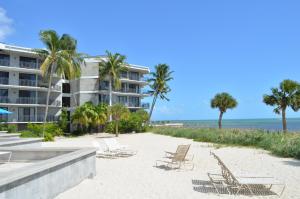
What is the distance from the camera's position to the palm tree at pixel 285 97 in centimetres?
3117

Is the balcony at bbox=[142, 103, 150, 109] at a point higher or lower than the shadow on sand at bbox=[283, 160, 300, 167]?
higher

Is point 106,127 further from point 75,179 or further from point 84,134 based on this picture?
point 75,179

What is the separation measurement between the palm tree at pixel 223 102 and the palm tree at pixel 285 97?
12.8m

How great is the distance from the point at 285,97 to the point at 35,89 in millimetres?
32772

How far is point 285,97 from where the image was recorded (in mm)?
31625

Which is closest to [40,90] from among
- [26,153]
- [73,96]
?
[73,96]

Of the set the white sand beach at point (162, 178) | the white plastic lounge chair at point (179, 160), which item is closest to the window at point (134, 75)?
the white sand beach at point (162, 178)

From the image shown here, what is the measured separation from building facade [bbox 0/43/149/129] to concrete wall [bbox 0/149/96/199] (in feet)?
114

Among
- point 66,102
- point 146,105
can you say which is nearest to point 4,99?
point 66,102

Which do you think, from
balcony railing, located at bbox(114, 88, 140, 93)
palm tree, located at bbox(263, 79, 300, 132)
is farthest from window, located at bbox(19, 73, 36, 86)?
palm tree, located at bbox(263, 79, 300, 132)

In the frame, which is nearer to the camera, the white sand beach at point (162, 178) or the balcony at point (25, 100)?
the white sand beach at point (162, 178)

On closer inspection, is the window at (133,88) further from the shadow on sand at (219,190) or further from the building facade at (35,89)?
the shadow on sand at (219,190)

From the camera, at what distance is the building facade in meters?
41.7

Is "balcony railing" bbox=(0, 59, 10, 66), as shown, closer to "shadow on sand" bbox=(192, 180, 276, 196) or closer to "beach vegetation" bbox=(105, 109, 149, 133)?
"beach vegetation" bbox=(105, 109, 149, 133)
